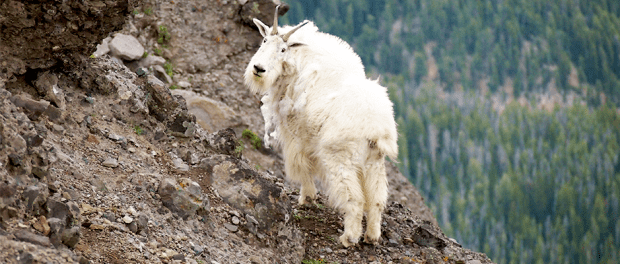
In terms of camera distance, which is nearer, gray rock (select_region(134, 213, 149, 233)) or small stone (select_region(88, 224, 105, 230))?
small stone (select_region(88, 224, 105, 230))

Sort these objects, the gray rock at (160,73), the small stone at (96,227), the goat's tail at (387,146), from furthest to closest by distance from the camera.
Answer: the gray rock at (160,73) → the goat's tail at (387,146) → the small stone at (96,227)

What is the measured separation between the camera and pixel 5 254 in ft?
12.8

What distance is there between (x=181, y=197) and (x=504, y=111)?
90.0 ft

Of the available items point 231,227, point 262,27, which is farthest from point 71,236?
point 262,27

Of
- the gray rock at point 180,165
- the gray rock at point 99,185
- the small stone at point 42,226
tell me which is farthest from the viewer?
the gray rock at point 180,165

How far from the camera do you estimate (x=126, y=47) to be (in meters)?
11.9

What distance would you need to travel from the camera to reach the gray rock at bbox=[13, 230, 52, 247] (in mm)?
4223

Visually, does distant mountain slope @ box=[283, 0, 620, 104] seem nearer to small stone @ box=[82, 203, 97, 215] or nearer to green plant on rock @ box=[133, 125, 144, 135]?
green plant on rock @ box=[133, 125, 144, 135]

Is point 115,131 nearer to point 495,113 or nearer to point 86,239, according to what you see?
point 86,239

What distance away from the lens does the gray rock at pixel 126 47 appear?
38.0 feet

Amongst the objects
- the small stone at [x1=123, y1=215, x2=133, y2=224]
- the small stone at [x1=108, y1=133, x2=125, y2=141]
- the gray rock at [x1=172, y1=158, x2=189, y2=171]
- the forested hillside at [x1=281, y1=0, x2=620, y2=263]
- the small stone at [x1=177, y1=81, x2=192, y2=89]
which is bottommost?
the small stone at [x1=123, y1=215, x2=133, y2=224]

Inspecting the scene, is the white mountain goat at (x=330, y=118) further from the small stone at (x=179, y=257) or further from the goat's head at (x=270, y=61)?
the small stone at (x=179, y=257)

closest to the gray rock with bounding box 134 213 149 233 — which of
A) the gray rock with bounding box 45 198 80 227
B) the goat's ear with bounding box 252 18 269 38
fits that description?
the gray rock with bounding box 45 198 80 227

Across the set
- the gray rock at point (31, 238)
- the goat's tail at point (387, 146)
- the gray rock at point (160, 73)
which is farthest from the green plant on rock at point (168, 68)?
the gray rock at point (31, 238)
